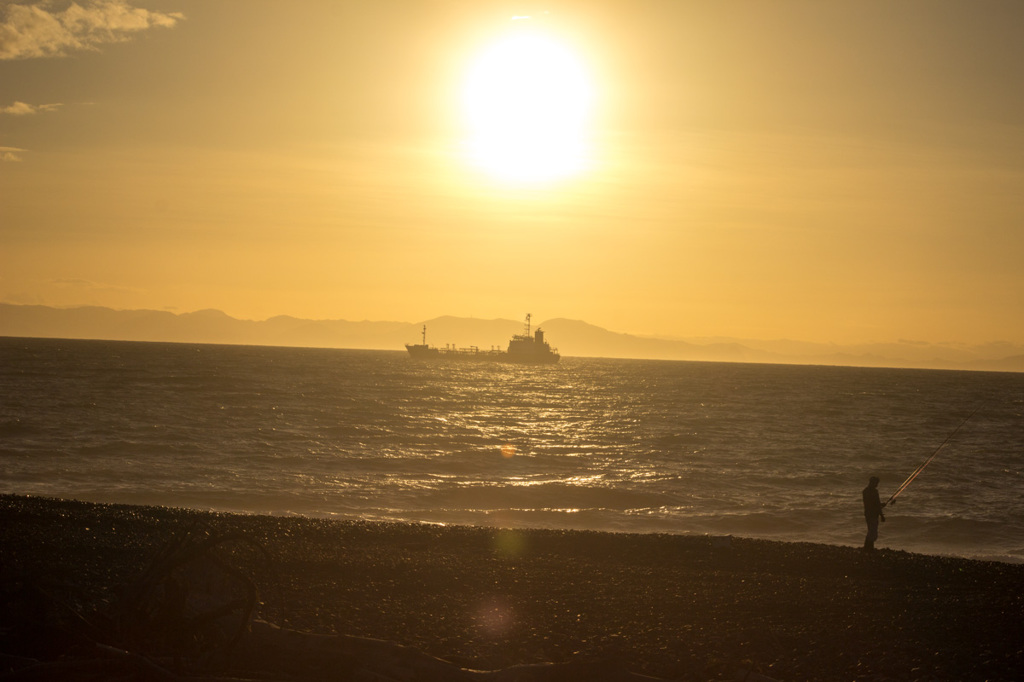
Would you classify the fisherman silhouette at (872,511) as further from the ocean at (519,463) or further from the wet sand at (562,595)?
the ocean at (519,463)

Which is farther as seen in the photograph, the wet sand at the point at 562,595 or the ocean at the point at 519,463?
the ocean at the point at 519,463

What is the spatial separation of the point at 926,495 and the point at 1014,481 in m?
8.22

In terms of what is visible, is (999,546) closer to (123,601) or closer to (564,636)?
(564,636)

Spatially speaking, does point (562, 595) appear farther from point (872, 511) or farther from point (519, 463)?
point (519, 463)

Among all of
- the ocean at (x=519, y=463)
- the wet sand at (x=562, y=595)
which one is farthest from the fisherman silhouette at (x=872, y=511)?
the ocean at (x=519, y=463)

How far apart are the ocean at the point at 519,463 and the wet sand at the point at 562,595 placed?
20.8 ft

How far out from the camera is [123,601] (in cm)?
766

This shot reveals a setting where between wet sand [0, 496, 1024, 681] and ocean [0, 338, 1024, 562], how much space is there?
6339 millimetres

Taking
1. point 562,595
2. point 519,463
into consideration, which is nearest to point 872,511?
point 562,595

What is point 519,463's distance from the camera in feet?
124

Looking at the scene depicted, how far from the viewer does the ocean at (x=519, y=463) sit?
25484mm

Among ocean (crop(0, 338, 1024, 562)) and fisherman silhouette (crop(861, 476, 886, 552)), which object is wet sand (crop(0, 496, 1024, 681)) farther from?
ocean (crop(0, 338, 1024, 562))

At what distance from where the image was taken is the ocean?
25.5 m

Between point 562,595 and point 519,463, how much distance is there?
24452 millimetres
